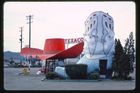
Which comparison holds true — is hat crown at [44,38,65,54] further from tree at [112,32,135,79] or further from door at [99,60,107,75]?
tree at [112,32,135,79]

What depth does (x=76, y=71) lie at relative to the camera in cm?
1430

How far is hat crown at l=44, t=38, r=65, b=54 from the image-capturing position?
16.4m

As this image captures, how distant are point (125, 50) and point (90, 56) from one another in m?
1.61

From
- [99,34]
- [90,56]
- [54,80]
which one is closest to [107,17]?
[99,34]

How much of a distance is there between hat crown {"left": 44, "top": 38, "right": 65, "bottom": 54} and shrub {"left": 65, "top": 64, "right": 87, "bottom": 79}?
1.88 m

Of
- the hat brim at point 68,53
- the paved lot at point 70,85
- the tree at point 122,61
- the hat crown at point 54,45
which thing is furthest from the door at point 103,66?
the hat crown at point 54,45

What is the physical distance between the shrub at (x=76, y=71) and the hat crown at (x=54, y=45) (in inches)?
74.1

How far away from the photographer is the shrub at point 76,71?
14281 millimetres

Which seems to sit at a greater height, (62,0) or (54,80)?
(62,0)

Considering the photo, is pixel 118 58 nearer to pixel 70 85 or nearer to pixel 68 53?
pixel 68 53

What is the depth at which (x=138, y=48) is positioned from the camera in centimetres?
303

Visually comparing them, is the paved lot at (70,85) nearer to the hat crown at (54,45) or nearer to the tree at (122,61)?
the tree at (122,61)

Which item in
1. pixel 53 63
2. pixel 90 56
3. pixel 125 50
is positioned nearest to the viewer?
pixel 125 50

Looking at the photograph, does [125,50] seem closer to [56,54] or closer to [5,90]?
[56,54]
